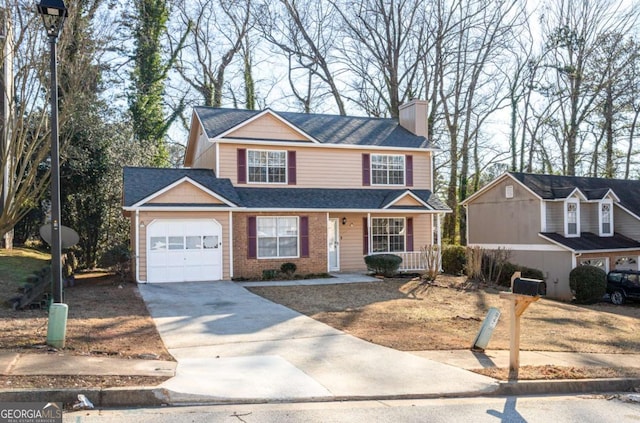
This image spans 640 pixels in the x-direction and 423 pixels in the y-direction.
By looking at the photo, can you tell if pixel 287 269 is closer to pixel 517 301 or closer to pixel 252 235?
pixel 252 235

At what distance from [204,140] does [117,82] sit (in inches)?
410

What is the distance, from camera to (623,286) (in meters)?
22.4

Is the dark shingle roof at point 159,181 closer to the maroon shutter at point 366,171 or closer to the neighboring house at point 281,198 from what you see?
the neighboring house at point 281,198

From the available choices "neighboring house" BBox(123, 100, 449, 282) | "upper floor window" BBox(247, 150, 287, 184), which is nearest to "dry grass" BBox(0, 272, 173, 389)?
"neighboring house" BBox(123, 100, 449, 282)

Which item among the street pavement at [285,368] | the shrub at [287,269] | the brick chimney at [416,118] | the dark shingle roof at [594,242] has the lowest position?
the street pavement at [285,368]

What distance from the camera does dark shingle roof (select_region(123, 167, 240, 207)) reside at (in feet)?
62.2

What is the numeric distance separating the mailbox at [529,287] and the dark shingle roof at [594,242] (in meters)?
17.8

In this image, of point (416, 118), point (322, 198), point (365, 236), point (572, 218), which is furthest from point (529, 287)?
point (572, 218)

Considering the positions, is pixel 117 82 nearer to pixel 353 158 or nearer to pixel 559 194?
pixel 353 158

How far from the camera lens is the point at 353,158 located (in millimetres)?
23828

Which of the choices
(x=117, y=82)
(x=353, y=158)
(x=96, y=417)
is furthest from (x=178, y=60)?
(x=96, y=417)

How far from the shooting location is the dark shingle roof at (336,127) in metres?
23.0

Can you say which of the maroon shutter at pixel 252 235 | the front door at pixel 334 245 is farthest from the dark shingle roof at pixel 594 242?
the maroon shutter at pixel 252 235

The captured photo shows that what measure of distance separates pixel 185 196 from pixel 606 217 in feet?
70.3
